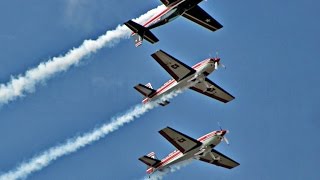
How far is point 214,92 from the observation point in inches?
5719

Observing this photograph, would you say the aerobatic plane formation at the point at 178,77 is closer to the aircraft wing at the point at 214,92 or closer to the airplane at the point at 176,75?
the airplane at the point at 176,75

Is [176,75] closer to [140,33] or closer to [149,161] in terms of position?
[140,33]

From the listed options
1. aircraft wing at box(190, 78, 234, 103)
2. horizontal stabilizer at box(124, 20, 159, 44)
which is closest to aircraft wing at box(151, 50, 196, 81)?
horizontal stabilizer at box(124, 20, 159, 44)

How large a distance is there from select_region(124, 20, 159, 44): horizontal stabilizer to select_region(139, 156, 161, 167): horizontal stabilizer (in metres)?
13.6

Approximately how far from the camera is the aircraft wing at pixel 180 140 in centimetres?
13507

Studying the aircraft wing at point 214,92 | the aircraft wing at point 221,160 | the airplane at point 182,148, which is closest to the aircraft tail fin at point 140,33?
the airplane at point 182,148

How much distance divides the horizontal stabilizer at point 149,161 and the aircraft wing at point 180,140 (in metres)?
4.02

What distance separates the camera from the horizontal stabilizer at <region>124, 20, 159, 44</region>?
135 metres

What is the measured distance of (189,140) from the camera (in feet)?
445

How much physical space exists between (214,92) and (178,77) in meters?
9.29

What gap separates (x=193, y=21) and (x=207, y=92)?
1047cm

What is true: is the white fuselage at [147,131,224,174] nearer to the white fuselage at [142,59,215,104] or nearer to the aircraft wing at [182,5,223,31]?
the white fuselage at [142,59,215,104]

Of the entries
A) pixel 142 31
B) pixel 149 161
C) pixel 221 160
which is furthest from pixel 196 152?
pixel 142 31

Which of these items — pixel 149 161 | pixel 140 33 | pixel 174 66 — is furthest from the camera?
pixel 149 161
